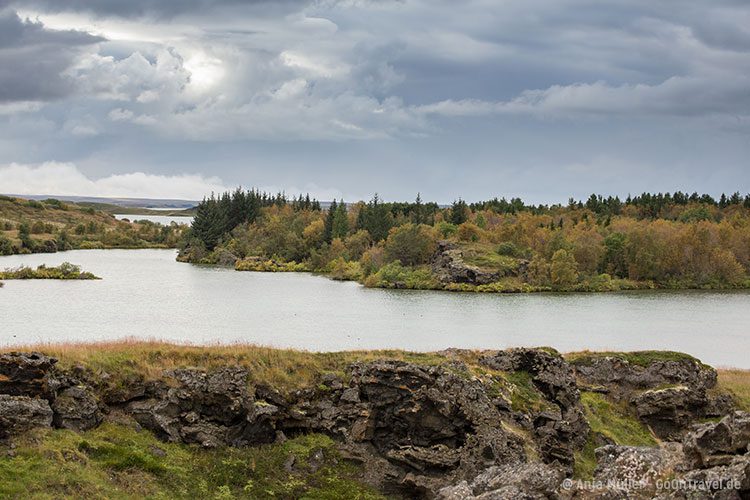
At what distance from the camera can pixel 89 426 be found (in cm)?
2408

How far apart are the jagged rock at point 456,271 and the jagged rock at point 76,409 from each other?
86.3 metres

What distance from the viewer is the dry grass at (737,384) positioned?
36.1 m

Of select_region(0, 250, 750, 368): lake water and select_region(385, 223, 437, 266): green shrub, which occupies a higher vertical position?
select_region(385, 223, 437, 266): green shrub

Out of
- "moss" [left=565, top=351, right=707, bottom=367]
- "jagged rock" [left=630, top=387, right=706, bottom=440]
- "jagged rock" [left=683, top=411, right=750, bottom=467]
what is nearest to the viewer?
"jagged rock" [left=683, top=411, right=750, bottom=467]

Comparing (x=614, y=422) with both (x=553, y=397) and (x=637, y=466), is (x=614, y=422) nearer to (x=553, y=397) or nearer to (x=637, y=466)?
(x=553, y=397)

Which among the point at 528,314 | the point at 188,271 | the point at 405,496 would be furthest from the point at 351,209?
the point at 405,496

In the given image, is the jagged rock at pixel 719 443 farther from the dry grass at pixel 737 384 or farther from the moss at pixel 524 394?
the dry grass at pixel 737 384

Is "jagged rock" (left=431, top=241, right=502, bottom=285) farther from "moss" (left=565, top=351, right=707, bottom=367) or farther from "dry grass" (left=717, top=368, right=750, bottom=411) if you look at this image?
"moss" (left=565, top=351, right=707, bottom=367)

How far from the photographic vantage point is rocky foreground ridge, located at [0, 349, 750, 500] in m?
23.3

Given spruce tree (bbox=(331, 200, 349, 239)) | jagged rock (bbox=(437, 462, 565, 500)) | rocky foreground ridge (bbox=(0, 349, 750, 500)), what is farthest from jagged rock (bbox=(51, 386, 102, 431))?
spruce tree (bbox=(331, 200, 349, 239))

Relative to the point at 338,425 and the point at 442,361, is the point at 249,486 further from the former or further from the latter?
the point at 442,361

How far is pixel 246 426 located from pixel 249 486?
3.15m

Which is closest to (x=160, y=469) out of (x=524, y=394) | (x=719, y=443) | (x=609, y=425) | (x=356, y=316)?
(x=524, y=394)

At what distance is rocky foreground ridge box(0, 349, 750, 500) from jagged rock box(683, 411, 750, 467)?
38.5 inches
